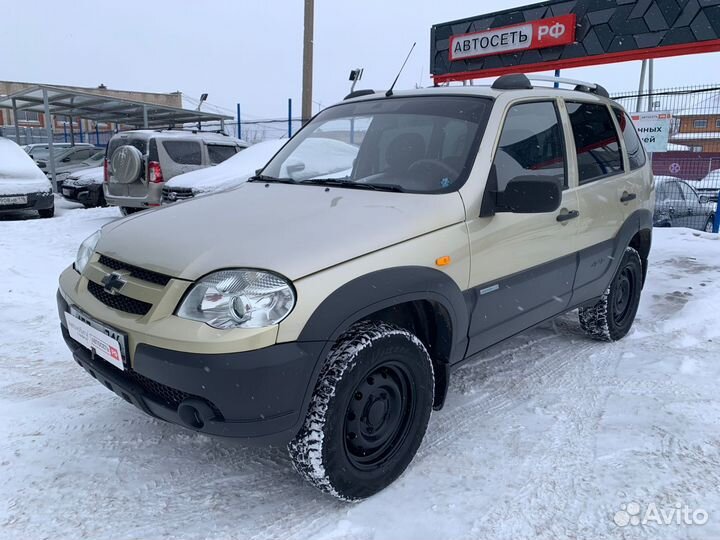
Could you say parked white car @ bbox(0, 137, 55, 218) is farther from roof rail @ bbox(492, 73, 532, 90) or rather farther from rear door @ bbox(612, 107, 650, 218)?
rear door @ bbox(612, 107, 650, 218)

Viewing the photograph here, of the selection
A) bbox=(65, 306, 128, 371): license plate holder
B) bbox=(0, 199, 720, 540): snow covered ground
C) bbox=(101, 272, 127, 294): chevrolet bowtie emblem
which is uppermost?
bbox=(101, 272, 127, 294): chevrolet bowtie emblem

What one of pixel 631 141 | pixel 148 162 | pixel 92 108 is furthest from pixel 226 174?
pixel 92 108

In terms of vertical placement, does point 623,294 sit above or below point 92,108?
below

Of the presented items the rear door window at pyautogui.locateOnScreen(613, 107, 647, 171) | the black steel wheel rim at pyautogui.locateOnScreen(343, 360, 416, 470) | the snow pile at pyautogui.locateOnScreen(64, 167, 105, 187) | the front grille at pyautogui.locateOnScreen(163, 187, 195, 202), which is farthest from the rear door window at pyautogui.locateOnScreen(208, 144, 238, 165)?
the black steel wheel rim at pyautogui.locateOnScreen(343, 360, 416, 470)

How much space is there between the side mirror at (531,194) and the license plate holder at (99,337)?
1861 millimetres

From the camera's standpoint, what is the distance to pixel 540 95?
3375 mm

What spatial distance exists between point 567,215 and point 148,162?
760cm

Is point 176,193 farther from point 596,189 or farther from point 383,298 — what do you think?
point 383,298

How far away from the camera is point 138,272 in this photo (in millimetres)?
2355

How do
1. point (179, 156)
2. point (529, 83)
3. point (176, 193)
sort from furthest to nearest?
point (179, 156)
point (176, 193)
point (529, 83)

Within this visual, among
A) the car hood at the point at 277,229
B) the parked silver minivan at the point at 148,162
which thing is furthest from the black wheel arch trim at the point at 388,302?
the parked silver minivan at the point at 148,162

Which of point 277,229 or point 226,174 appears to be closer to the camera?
point 277,229

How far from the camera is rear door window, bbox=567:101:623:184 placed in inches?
142

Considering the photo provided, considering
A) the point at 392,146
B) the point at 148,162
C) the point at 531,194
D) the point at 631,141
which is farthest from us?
the point at 148,162
